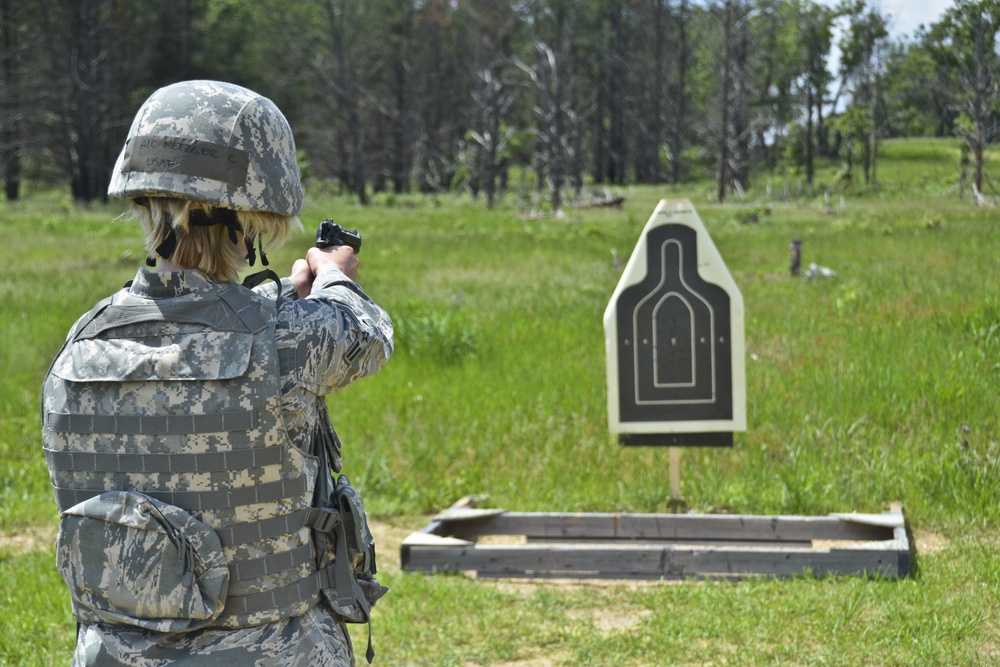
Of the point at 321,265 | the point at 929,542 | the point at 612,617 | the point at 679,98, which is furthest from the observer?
the point at 679,98

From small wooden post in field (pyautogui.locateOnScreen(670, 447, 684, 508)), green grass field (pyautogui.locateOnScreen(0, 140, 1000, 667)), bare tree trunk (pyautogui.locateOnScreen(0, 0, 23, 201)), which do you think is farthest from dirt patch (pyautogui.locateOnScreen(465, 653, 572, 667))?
bare tree trunk (pyautogui.locateOnScreen(0, 0, 23, 201))

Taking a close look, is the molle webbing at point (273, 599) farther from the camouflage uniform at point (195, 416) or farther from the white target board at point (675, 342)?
the white target board at point (675, 342)

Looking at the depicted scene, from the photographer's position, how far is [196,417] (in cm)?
226

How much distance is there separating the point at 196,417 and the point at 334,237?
23.0 inches

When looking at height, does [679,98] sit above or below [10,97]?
below

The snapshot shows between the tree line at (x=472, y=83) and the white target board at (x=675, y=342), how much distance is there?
1857 centimetres

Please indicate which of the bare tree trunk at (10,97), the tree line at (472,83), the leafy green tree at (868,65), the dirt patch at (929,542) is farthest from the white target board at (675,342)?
the bare tree trunk at (10,97)

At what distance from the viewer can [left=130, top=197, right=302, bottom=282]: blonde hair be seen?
2.30 m

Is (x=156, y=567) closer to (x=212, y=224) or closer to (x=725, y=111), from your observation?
(x=212, y=224)

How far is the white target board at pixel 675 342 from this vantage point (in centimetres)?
678

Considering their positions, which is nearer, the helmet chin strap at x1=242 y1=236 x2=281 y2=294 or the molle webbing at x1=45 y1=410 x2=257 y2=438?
the molle webbing at x1=45 y1=410 x2=257 y2=438

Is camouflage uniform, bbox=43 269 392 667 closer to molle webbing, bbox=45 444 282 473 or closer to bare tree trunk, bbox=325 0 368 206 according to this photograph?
molle webbing, bbox=45 444 282 473

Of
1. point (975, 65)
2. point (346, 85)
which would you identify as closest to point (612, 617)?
point (975, 65)

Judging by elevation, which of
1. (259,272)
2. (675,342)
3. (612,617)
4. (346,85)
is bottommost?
(612,617)
